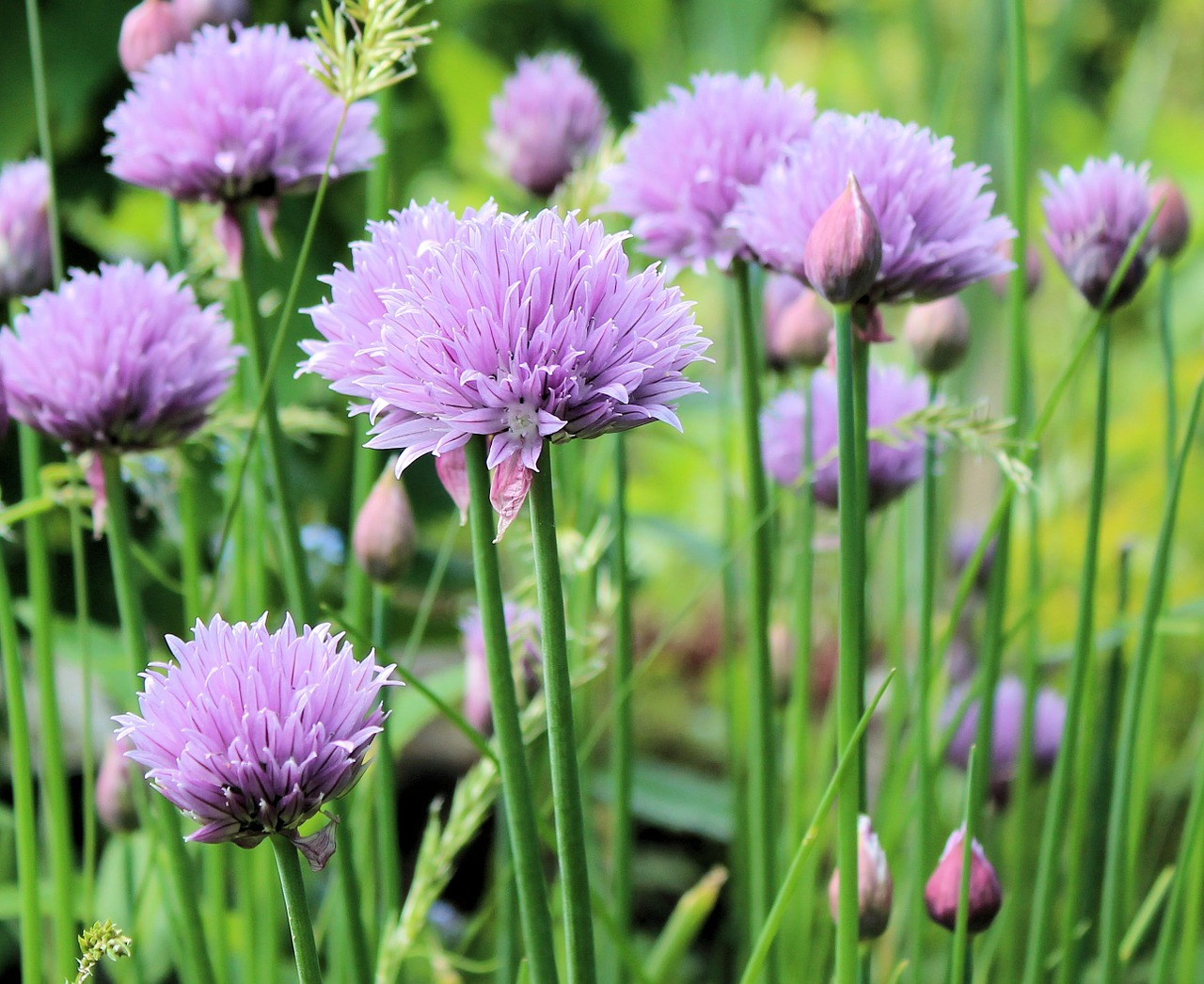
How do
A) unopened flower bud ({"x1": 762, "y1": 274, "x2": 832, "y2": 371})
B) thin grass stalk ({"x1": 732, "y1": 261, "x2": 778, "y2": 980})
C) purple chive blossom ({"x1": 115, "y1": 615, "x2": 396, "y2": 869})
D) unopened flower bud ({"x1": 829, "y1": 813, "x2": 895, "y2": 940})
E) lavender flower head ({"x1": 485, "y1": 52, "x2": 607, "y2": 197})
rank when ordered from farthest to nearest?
lavender flower head ({"x1": 485, "y1": 52, "x2": 607, "y2": 197})
unopened flower bud ({"x1": 762, "y1": 274, "x2": 832, "y2": 371})
thin grass stalk ({"x1": 732, "y1": 261, "x2": 778, "y2": 980})
unopened flower bud ({"x1": 829, "y1": 813, "x2": 895, "y2": 940})
purple chive blossom ({"x1": 115, "y1": 615, "x2": 396, "y2": 869})

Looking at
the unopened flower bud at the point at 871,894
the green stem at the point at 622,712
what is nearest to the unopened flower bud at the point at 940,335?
the green stem at the point at 622,712

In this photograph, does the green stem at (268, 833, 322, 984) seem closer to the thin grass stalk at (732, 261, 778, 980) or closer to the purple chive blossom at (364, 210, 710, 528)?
the purple chive blossom at (364, 210, 710, 528)

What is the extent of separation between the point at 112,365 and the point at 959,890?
400mm

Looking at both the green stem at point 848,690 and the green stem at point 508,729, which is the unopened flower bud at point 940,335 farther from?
the green stem at point 508,729

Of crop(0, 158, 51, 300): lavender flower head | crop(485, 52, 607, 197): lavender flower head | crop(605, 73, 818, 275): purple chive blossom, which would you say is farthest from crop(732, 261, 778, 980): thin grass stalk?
crop(0, 158, 51, 300): lavender flower head

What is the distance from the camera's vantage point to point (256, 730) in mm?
312

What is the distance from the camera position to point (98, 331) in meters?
0.49

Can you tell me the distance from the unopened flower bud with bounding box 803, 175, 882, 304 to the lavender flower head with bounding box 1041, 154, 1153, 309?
7.8 inches

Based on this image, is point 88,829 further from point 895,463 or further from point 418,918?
point 895,463

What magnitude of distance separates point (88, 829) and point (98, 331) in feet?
0.91

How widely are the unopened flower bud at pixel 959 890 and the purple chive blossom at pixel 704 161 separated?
0.91 ft

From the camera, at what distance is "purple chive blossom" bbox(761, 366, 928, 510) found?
73cm

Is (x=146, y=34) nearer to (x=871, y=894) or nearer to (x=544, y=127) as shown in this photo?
(x=544, y=127)

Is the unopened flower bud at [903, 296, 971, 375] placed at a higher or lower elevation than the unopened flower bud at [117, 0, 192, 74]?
lower
